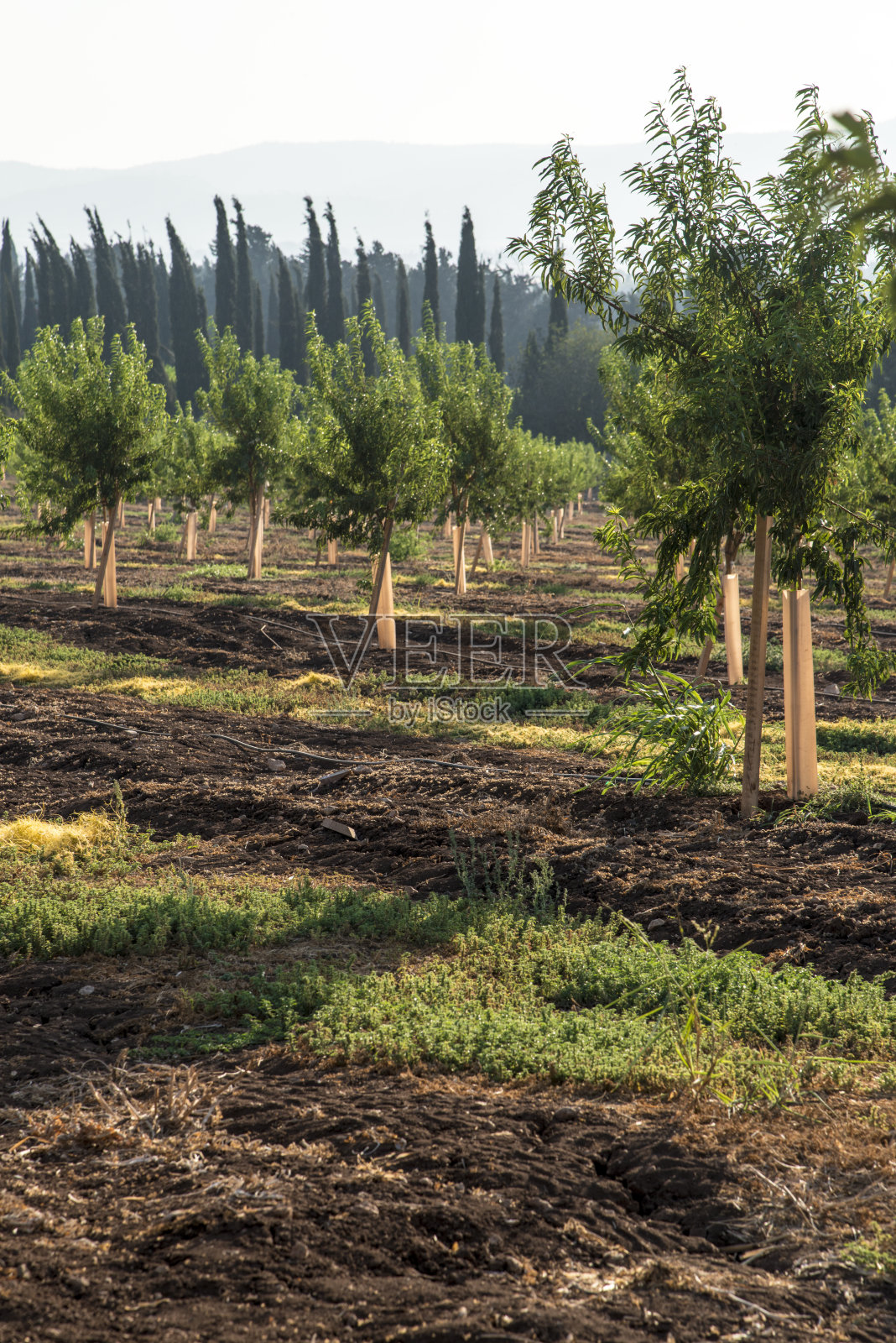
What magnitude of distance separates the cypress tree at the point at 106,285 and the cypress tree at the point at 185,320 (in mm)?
3425

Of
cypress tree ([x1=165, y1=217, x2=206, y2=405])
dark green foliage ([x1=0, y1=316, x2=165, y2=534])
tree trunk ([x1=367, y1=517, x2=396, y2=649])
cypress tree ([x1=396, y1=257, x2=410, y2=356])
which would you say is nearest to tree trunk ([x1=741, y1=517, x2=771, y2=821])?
tree trunk ([x1=367, y1=517, x2=396, y2=649])

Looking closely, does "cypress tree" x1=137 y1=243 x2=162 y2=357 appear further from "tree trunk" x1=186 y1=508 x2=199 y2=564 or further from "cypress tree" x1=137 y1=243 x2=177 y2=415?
"tree trunk" x1=186 y1=508 x2=199 y2=564

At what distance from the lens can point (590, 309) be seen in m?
7.00

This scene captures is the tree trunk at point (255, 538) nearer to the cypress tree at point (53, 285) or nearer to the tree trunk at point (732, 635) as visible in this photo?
the tree trunk at point (732, 635)

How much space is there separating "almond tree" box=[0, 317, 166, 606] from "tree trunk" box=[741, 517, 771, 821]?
41.2 feet

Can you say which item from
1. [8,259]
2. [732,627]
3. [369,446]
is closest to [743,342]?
[732,627]

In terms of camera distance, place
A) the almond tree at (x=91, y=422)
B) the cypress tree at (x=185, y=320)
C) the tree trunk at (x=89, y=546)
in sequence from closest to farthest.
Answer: the almond tree at (x=91, y=422) < the tree trunk at (x=89, y=546) < the cypress tree at (x=185, y=320)

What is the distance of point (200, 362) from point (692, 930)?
185 feet

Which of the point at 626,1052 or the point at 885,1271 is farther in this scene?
the point at 626,1052

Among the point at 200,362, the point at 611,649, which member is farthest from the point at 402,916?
the point at 200,362

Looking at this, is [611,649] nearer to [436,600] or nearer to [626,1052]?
[436,600]

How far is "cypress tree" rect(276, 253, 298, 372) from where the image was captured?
2295 inches

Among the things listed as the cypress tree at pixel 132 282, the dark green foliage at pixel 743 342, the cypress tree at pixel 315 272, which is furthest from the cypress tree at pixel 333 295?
the dark green foliage at pixel 743 342

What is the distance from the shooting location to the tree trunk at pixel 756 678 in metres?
6.88
